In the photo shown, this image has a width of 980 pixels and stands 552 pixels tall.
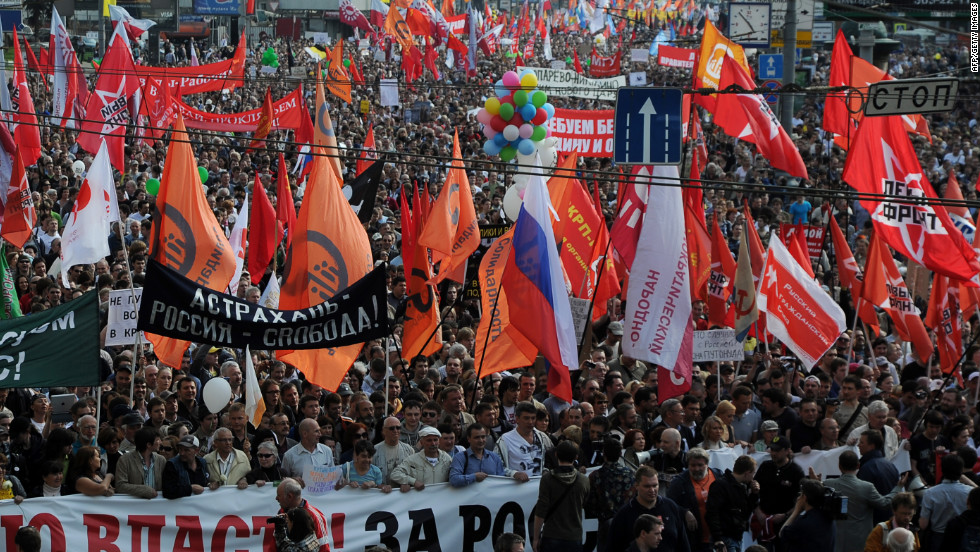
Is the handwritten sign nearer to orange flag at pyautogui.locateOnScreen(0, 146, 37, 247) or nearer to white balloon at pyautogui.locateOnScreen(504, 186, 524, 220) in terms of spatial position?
orange flag at pyautogui.locateOnScreen(0, 146, 37, 247)

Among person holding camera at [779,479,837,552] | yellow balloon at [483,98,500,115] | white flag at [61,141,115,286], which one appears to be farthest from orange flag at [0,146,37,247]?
person holding camera at [779,479,837,552]

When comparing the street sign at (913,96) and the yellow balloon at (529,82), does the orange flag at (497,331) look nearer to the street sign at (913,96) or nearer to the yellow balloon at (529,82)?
the street sign at (913,96)

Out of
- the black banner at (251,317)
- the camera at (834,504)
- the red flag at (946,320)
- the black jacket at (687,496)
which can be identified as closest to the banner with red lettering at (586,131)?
the red flag at (946,320)

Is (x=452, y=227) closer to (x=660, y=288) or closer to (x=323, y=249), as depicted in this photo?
(x=323, y=249)

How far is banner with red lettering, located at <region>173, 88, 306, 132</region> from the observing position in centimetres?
2331

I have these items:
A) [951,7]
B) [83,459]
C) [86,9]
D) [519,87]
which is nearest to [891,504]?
[83,459]

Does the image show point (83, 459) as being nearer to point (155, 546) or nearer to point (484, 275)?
point (155, 546)

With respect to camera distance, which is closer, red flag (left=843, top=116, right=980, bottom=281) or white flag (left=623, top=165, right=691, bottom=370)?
white flag (left=623, top=165, right=691, bottom=370)

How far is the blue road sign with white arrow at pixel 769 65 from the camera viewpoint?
25.7m

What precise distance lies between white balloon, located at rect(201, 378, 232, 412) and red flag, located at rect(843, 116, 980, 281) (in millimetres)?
Answer: 5898

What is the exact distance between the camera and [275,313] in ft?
33.5

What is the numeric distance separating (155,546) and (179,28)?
67.3m

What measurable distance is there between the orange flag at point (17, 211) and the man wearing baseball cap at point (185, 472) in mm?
7229

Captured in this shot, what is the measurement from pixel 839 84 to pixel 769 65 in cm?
866
